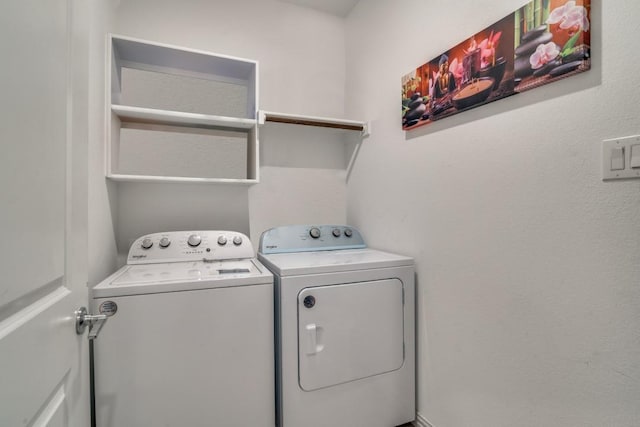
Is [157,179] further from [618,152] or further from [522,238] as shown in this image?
[618,152]

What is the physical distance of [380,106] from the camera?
196cm

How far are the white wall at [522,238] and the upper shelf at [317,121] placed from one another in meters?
0.34

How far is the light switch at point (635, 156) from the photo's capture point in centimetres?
81

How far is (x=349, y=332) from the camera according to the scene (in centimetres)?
144

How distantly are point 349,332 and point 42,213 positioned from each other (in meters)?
1.24

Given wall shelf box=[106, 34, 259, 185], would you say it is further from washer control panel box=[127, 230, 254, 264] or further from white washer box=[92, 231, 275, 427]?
white washer box=[92, 231, 275, 427]

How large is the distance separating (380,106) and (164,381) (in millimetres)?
1885

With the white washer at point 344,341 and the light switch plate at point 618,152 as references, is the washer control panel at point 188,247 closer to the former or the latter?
the white washer at point 344,341

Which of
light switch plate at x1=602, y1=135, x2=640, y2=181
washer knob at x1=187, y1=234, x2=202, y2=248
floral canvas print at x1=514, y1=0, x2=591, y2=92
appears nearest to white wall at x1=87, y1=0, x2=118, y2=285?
washer knob at x1=187, y1=234, x2=202, y2=248

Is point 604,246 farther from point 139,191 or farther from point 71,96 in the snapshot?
point 139,191

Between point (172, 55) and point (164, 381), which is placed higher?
point (172, 55)

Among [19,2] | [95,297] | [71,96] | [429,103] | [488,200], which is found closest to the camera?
[19,2]

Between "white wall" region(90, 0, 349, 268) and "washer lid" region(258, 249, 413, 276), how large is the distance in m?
0.54

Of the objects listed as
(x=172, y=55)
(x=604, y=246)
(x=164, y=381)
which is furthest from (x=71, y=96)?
(x=604, y=246)
